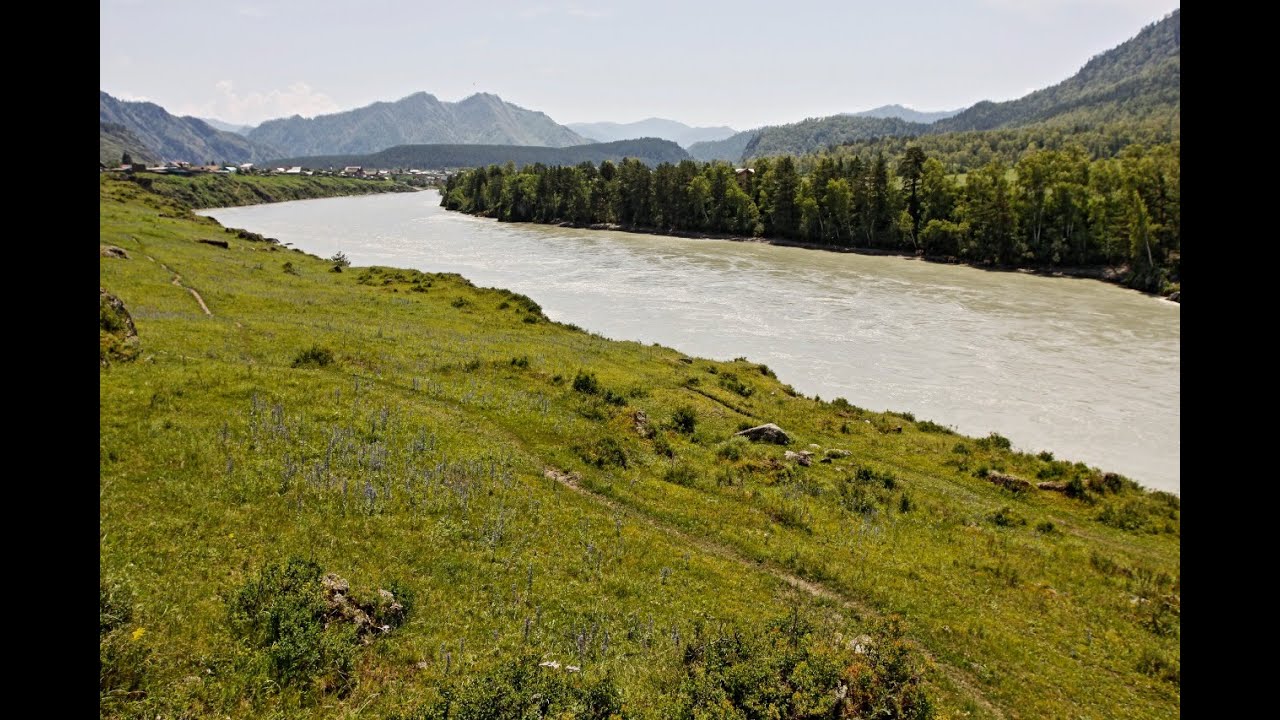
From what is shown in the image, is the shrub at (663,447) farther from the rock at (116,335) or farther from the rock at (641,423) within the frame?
the rock at (116,335)

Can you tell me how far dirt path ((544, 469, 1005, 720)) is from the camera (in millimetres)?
16031

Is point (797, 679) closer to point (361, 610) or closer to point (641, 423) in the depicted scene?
point (361, 610)

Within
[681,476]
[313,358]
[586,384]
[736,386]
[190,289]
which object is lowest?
[681,476]

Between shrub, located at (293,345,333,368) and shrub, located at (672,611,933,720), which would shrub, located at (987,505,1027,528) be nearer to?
shrub, located at (672,611,933,720)

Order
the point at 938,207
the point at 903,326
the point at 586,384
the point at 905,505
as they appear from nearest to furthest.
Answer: the point at 905,505 → the point at 586,384 → the point at 903,326 → the point at 938,207

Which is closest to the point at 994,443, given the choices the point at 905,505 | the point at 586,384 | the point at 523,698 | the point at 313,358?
the point at 905,505

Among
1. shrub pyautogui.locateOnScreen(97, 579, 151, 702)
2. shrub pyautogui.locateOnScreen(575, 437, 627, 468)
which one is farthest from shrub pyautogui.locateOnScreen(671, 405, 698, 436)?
shrub pyautogui.locateOnScreen(97, 579, 151, 702)

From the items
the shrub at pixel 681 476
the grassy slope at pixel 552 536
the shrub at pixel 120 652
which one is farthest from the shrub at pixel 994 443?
the shrub at pixel 120 652

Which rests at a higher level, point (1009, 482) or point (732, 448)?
point (732, 448)

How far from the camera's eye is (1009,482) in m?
31.7

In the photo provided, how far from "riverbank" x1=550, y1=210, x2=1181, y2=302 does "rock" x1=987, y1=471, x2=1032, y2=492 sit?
48.1 metres

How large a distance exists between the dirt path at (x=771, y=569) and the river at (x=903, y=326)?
60.5 feet

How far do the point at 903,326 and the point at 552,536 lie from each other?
59489 millimetres
